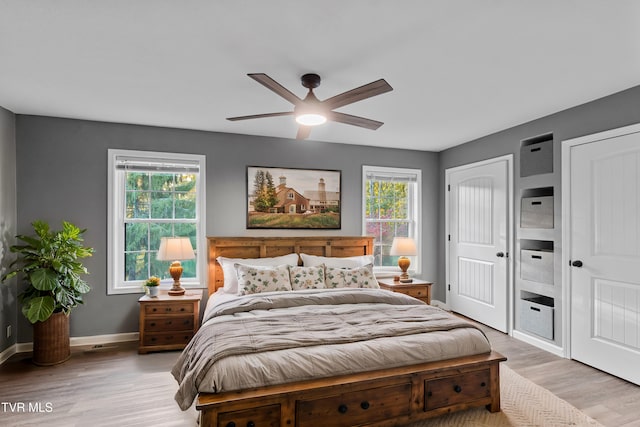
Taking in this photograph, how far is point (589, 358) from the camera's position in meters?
3.22

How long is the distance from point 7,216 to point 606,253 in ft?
18.1

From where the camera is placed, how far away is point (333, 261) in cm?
422

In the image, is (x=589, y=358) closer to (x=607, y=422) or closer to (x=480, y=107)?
(x=607, y=422)

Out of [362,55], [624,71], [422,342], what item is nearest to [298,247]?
[422,342]

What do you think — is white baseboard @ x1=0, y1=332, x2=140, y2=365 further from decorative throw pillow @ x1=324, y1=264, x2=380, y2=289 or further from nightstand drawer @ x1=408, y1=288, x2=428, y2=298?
nightstand drawer @ x1=408, y1=288, x2=428, y2=298

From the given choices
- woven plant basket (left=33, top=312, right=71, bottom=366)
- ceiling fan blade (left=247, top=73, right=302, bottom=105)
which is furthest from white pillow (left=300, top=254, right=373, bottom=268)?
woven plant basket (left=33, top=312, right=71, bottom=366)

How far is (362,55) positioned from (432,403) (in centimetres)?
232

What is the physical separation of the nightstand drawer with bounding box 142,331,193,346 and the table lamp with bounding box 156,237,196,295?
0.41 m

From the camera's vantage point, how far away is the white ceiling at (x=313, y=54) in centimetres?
186

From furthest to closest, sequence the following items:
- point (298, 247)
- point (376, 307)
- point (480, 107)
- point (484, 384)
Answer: point (298, 247)
point (480, 107)
point (376, 307)
point (484, 384)

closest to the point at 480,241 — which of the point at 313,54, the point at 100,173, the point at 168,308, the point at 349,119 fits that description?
the point at 349,119

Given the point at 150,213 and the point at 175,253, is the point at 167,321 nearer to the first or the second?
the point at 175,253

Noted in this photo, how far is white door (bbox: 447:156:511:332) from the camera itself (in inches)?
165

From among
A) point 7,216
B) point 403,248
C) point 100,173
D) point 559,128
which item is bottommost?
point 403,248
